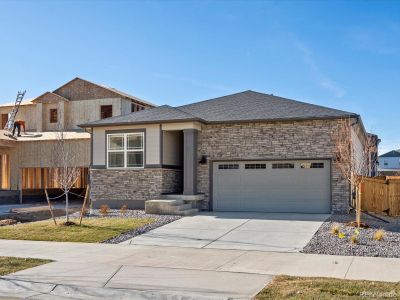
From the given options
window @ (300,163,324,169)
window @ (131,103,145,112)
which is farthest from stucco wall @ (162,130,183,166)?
window @ (131,103,145,112)

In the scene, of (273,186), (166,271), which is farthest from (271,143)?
(166,271)

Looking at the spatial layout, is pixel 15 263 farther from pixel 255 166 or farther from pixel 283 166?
pixel 283 166

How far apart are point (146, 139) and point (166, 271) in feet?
38.8

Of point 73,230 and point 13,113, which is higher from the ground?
point 13,113

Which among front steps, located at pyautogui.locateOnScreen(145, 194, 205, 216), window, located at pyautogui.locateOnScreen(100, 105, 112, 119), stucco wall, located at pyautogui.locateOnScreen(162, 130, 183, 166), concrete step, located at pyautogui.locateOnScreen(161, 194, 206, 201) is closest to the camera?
front steps, located at pyautogui.locateOnScreen(145, 194, 205, 216)

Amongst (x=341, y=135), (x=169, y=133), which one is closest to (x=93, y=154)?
(x=169, y=133)

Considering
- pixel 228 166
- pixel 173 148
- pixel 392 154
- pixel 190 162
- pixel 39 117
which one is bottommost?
pixel 228 166

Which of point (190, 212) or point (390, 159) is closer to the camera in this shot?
point (190, 212)

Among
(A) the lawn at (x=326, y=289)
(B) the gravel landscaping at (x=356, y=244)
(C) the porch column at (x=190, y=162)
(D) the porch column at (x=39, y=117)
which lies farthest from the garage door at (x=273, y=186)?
(D) the porch column at (x=39, y=117)

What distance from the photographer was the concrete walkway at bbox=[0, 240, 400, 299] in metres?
7.95

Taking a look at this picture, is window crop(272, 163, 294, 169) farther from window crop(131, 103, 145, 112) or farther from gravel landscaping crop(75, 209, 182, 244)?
window crop(131, 103, 145, 112)

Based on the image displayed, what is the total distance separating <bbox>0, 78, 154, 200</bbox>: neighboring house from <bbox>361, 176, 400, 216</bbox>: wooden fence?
1552 centimetres

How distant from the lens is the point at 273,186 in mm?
19906

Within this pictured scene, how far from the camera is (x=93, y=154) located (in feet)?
70.9
